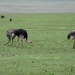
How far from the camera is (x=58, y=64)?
591 inches

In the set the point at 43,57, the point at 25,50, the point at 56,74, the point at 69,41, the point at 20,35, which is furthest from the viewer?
the point at 69,41

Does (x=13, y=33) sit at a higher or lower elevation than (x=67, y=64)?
higher

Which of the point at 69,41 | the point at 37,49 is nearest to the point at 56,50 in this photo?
the point at 37,49

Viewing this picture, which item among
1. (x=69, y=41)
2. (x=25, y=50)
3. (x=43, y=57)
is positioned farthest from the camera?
(x=69, y=41)

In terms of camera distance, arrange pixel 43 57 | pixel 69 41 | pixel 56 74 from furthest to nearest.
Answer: pixel 69 41 → pixel 43 57 → pixel 56 74

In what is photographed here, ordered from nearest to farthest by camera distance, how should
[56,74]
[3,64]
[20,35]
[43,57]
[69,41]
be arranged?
[56,74] → [3,64] → [43,57] → [20,35] → [69,41]

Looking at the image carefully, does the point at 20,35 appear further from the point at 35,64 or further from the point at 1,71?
the point at 1,71

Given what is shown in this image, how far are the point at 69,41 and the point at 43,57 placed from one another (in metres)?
8.19

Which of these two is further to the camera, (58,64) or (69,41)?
(69,41)

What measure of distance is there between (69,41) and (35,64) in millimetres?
10189

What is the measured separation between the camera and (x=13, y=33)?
73.3ft

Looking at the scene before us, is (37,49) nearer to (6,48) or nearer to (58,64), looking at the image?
(6,48)

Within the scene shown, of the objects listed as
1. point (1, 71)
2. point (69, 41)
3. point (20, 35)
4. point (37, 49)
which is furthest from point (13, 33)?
point (1, 71)

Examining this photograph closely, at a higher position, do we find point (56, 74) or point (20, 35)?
point (20, 35)
